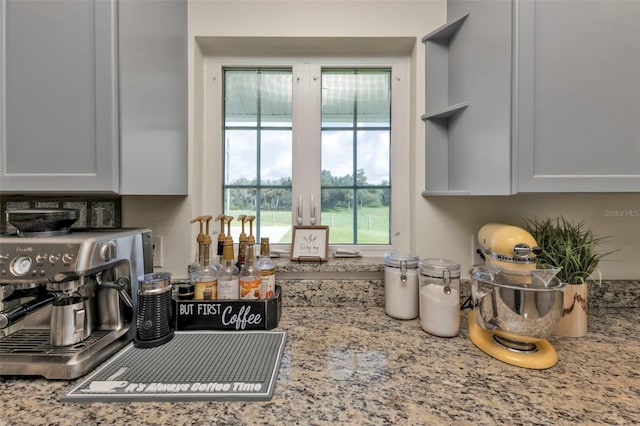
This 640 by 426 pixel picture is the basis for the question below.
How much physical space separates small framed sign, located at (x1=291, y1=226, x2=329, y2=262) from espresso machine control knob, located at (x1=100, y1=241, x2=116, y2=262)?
0.62m

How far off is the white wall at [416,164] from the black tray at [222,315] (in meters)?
0.30

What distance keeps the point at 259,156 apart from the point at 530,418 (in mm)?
1235

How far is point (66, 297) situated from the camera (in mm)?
693

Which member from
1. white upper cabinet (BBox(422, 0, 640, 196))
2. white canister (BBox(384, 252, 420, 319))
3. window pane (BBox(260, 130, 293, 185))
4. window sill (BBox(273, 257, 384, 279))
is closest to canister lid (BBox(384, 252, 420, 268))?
white canister (BBox(384, 252, 420, 319))

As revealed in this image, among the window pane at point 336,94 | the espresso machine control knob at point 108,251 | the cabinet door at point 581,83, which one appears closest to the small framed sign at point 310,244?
the window pane at point 336,94

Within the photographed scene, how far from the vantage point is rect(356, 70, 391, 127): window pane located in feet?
4.10

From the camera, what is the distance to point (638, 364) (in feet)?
2.32

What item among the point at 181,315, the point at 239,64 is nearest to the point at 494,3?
the point at 239,64

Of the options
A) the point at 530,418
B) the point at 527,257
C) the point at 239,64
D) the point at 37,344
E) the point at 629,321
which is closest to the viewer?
the point at 530,418

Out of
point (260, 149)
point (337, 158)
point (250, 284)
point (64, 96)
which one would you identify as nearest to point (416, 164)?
point (337, 158)

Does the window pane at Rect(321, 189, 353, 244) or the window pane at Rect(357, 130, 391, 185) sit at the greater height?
the window pane at Rect(357, 130, 391, 185)

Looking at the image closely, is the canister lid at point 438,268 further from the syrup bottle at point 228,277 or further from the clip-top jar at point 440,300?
the syrup bottle at point 228,277

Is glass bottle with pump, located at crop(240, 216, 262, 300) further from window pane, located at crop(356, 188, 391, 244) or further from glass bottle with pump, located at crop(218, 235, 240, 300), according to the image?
window pane, located at crop(356, 188, 391, 244)

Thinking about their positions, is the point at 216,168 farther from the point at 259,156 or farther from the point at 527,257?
the point at 527,257
